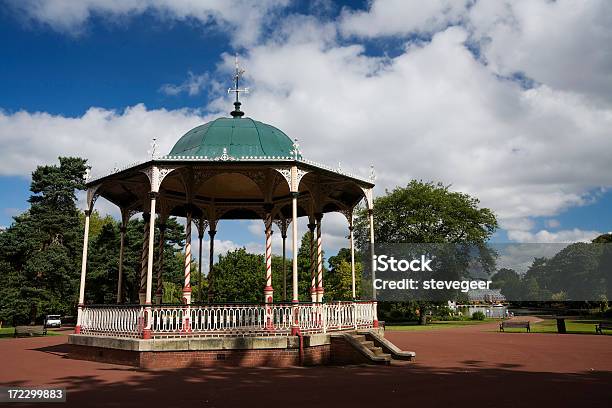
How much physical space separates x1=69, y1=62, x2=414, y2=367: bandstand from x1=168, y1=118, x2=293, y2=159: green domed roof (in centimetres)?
4

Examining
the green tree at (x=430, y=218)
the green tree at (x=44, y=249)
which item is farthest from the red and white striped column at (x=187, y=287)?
the green tree at (x=430, y=218)

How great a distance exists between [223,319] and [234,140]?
6772 mm

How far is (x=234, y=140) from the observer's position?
17875mm

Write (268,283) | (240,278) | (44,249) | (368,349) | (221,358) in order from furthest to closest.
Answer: (240,278), (44,249), (268,283), (368,349), (221,358)

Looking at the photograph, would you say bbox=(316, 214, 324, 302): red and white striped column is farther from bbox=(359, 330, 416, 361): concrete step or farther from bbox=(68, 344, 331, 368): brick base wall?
bbox=(68, 344, 331, 368): brick base wall

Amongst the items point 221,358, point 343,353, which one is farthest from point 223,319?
point 343,353

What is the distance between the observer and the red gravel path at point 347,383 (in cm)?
870

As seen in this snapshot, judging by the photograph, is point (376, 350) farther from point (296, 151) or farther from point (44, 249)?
point (44, 249)

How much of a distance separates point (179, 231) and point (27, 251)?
14797 mm

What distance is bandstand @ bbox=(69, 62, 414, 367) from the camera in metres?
14.0

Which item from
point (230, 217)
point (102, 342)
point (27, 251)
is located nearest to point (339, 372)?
point (102, 342)

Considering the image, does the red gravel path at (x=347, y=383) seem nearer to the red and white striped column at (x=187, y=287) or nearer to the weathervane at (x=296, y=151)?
the red and white striped column at (x=187, y=287)

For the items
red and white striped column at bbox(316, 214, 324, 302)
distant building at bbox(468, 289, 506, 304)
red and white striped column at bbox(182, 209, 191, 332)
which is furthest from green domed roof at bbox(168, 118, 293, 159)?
distant building at bbox(468, 289, 506, 304)

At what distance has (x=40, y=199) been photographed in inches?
1388
